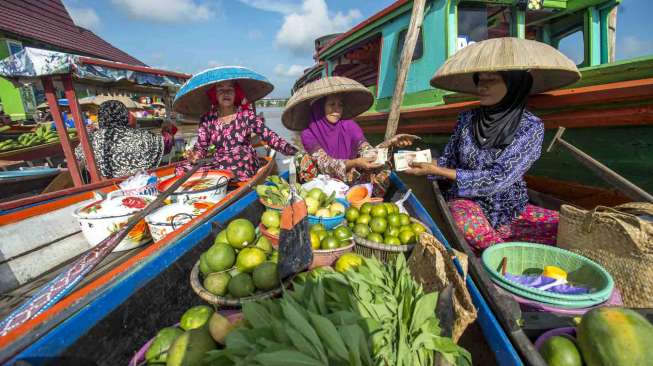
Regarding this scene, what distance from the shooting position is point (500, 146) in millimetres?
2537

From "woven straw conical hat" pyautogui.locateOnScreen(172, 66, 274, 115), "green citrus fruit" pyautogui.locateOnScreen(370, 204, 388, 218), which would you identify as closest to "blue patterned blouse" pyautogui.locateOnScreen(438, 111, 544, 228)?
"green citrus fruit" pyautogui.locateOnScreen(370, 204, 388, 218)

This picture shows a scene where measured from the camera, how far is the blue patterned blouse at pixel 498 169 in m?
2.40

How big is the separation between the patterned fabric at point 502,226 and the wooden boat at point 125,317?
106 centimetres

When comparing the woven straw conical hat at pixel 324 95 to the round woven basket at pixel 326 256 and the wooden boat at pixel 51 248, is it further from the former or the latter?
the round woven basket at pixel 326 256

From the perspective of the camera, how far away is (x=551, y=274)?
181 centimetres

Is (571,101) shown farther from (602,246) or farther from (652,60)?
(602,246)

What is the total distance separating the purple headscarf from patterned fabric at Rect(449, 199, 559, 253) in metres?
1.66

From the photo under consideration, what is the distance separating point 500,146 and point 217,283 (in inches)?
100

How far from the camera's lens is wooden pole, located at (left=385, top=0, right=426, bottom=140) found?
445cm

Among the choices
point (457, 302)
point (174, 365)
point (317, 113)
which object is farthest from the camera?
point (317, 113)

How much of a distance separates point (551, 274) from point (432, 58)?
426cm

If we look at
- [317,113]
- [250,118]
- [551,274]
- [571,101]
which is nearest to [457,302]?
[551,274]

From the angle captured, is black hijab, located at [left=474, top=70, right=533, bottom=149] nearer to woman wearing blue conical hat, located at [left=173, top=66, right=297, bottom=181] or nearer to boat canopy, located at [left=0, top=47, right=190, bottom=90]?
woman wearing blue conical hat, located at [left=173, top=66, right=297, bottom=181]

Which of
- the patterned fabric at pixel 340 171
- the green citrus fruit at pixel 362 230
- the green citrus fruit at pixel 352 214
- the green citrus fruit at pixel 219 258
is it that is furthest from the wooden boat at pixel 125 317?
the patterned fabric at pixel 340 171
